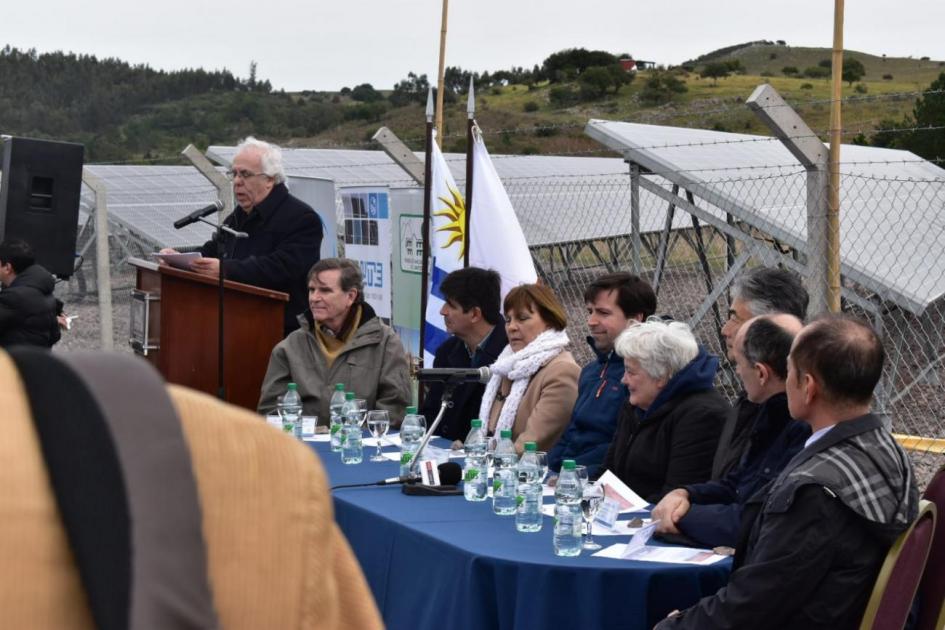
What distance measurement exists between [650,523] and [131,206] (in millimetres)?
16657

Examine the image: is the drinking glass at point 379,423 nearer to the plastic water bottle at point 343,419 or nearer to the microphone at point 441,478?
the plastic water bottle at point 343,419

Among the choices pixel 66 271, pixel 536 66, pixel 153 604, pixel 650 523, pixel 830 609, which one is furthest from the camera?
pixel 536 66

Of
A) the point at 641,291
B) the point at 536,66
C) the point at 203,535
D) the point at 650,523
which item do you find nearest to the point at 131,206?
the point at 641,291

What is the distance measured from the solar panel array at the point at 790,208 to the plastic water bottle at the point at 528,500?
323 centimetres

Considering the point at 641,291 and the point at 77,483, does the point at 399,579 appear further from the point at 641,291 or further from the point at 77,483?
the point at 77,483

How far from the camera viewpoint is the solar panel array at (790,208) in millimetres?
7863

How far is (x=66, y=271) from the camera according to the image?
9266 mm

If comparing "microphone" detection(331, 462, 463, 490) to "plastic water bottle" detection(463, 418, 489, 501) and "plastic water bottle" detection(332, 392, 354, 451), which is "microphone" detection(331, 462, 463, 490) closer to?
"plastic water bottle" detection(463, 418, 489, 501)

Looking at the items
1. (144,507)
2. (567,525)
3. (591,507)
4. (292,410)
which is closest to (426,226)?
(292,410)

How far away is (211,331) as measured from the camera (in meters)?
6.07

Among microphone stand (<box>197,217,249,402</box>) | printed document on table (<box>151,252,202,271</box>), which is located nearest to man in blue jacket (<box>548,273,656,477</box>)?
microphone stand (<box>197,217,249,402</box>)

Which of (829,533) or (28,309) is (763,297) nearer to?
(829,533)

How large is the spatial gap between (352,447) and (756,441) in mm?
1776

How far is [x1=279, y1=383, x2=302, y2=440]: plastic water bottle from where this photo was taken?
17.6 feet
